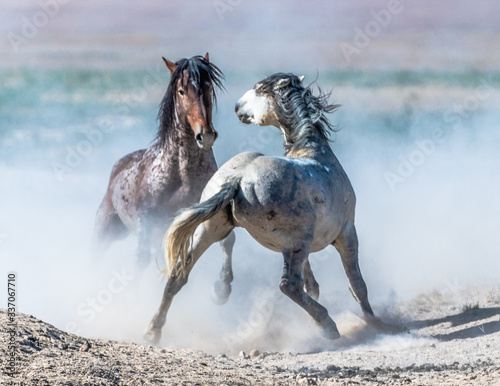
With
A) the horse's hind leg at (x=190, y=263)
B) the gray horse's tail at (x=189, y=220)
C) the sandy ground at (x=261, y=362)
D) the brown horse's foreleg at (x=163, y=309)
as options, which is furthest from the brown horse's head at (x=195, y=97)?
the sandy ground at (x=261, y=362)

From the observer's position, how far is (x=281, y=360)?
5801 millimetres

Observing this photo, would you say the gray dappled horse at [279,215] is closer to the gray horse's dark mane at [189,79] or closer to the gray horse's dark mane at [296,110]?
the gray horse's dark mane at [296,110]

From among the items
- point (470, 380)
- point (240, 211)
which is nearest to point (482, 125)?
point (240, 211)

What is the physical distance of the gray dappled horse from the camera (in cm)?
612

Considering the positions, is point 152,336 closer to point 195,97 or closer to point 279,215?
point 279,215

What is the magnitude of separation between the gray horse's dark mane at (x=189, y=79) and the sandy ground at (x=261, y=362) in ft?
8.04

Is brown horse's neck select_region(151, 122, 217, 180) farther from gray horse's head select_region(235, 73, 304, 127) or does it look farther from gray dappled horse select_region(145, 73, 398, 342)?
gray dappled horse select_region(145, 73, 398, 342)

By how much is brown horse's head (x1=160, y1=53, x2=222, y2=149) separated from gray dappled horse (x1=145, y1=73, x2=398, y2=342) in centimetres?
75

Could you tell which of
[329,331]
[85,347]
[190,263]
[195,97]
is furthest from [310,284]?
[85,347]

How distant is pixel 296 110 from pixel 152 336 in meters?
2.41

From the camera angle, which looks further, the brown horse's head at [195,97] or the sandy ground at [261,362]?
the brown horse's head at [195,97]

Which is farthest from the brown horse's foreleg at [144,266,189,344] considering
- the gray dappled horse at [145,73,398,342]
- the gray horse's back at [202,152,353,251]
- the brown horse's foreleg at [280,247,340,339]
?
the brown horse's foreleg at [280,247,340,339]

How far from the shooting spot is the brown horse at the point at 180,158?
7.25 m

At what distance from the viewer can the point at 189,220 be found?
6.07 metres
